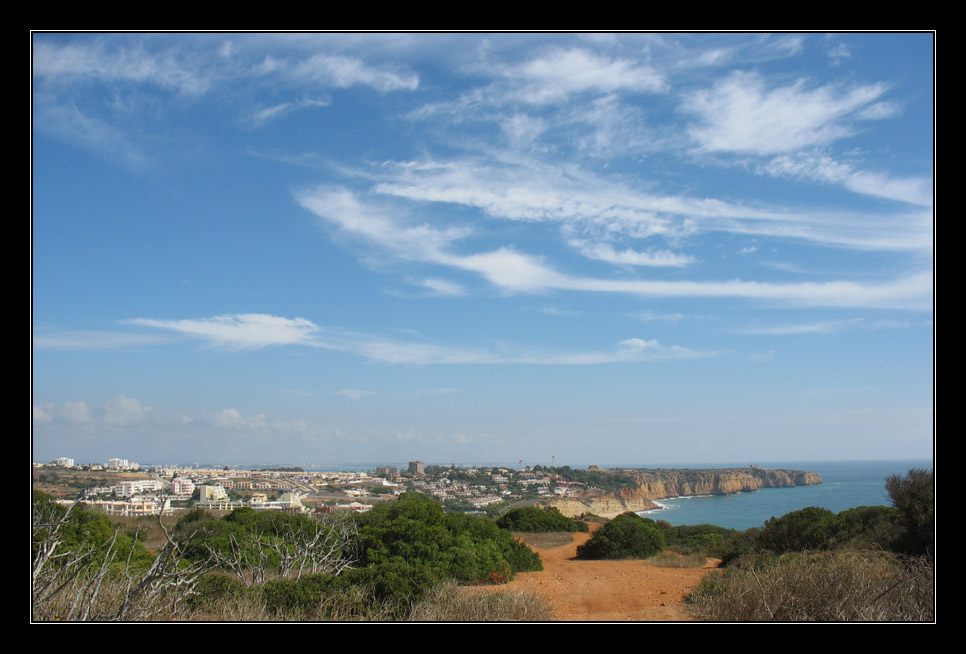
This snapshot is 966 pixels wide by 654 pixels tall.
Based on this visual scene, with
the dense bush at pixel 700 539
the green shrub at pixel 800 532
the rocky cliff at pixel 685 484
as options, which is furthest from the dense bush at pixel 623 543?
the rocky cliff at pixel 685 484

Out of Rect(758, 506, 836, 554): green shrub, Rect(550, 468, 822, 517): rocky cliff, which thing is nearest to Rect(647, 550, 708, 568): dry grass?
Rect(758, 506, 836, 554): green shrub

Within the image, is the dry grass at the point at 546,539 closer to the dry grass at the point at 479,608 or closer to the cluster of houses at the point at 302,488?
the cluster of houses at the point at 302,488

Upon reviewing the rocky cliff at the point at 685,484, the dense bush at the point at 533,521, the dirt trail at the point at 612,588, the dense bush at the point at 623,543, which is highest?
the dirt trail at the point at 612,588

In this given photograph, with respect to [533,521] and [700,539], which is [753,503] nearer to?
[700,539]

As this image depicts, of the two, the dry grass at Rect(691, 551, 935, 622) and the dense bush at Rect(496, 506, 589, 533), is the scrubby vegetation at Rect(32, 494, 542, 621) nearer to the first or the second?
the dry grass at Rect(691, 551, 935, 622)

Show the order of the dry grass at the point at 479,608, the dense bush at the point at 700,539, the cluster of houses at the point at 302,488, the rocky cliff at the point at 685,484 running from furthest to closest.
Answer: the rocky cliff at the point at 685,484
the dense bush at the point at 700,539
the cluster of houses at the point at 302,488
the dry grass at the point at 479,608

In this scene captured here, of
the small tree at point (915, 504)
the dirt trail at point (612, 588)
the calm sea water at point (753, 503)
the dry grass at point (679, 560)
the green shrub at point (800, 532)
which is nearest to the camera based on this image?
the dirt trail at point (612, 588)
